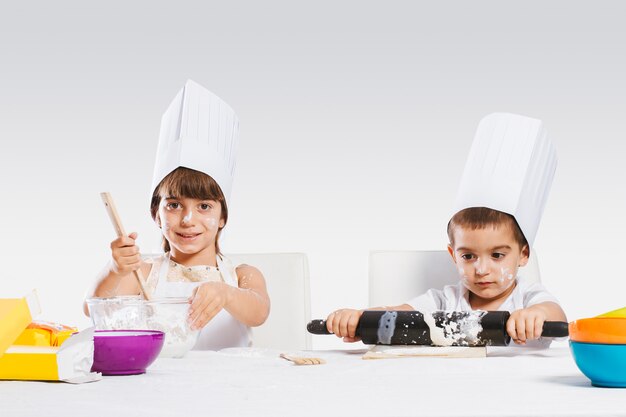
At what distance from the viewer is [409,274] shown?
1810mm

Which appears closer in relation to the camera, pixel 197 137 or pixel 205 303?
pixel 205 303

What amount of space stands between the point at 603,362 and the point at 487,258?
0.88 m

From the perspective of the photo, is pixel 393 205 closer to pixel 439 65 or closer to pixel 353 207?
pixel 353 207

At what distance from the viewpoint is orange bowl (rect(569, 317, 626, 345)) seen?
0.79 meters

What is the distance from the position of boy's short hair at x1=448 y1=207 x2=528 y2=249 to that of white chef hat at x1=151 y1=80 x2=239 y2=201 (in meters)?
0.49

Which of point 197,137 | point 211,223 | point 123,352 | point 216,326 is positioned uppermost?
point 197,137

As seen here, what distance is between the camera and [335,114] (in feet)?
10.3

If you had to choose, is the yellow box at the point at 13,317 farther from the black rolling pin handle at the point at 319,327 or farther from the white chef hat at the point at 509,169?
the white chef hat at the point at 509,169

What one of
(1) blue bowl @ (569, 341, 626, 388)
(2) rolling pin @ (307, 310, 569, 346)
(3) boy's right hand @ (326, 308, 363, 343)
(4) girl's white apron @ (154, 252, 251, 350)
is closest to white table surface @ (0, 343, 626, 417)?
(1) blue bowl @ (569, 341, 626, 388)

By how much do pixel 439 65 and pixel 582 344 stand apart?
2.44 metres

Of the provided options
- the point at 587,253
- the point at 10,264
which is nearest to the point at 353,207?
the point at 587,253

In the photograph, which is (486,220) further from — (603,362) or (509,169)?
(603,362)

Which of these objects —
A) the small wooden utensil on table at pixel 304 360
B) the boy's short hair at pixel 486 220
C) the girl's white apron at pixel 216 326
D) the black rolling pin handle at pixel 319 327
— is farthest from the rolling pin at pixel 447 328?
the girl's white apron at pixel 216 326

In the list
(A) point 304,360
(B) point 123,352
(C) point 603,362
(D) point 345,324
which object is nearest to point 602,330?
(C) point 603,362
